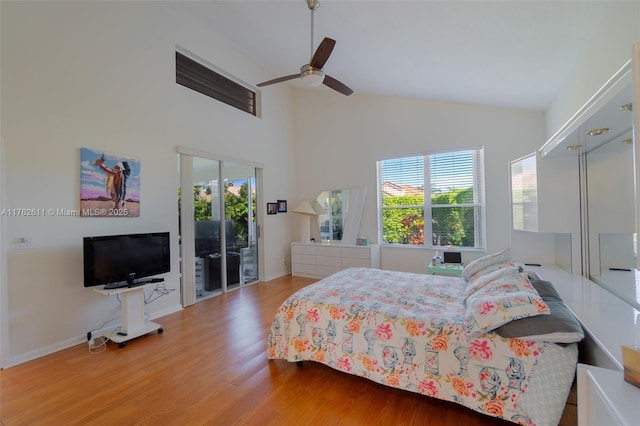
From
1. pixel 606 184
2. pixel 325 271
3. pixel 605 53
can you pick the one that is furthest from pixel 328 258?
pixel 605 53

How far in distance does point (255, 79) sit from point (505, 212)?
16.4 feet

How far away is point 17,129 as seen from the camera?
2.47 metres

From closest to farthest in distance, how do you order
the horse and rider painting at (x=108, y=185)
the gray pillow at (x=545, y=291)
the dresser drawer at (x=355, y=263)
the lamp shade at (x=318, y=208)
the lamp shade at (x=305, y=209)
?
the gray pillow at (x=545, y=291)
the horse and rider painting at (x=108, y=185)
the dresser drawer at (x=355, y=263)
the lamp shade at (x=305, y=209)
the lamp shade at (x=318, y=208)

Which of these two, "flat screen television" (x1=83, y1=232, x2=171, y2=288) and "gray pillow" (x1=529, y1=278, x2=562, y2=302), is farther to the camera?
"flat screen television" (x1=83, y1=232, x2=171, y2=288)

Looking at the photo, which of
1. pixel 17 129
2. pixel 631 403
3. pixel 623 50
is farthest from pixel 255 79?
pixel 631 403

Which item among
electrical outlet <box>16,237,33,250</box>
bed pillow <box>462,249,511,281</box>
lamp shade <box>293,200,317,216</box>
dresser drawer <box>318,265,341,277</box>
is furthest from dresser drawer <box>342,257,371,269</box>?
electrical outlet <box>16,237,33,250</box>

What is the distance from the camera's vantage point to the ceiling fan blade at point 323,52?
8.12 ft

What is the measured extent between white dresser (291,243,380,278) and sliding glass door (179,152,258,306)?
2.94ft

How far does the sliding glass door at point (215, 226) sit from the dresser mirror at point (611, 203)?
432cm

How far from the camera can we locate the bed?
4.83 ft

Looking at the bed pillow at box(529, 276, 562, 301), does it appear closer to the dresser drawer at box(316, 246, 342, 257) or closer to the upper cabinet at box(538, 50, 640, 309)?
the upper cabinet at box(538, 50, 640, 309)

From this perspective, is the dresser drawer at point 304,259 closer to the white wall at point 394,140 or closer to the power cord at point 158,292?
the white wall at point 394,140

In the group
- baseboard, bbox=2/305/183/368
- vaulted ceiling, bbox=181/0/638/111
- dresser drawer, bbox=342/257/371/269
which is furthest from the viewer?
dresser drawer, bbox=342/257/371/269

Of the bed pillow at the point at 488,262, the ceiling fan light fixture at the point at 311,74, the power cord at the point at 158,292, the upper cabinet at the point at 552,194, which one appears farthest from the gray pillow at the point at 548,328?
the power cord at the point at 158,292
